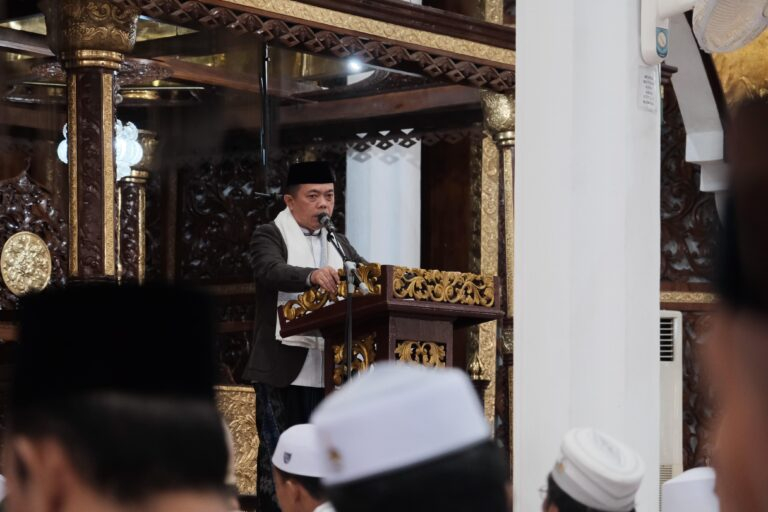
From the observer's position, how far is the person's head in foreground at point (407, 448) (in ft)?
4.53

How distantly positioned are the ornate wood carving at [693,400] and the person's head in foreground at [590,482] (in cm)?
778

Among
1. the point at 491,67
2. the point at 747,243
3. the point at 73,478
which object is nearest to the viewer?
the point at 747,243

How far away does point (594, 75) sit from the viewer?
5863mm

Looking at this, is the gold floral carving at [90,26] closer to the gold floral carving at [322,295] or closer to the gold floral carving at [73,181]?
the gold floral carving at [73,181]

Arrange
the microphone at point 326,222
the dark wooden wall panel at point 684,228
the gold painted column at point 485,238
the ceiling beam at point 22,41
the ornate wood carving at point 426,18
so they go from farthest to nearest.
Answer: the dark wooden wall panel at point 684,228, the gold painted column at point 485,238, the ceiling beam at point 22,41, the ornate wood carving at point 426,18, the microphone at point 326,222

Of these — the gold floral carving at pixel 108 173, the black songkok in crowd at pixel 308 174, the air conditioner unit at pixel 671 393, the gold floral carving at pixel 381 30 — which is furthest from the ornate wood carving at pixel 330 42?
the air conditioner unit at pixel 671 393

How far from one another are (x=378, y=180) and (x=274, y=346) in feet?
14.5

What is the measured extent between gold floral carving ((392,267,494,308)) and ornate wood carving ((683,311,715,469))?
437cm

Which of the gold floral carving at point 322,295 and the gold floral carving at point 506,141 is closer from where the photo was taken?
the gold floral carving at point 322,295

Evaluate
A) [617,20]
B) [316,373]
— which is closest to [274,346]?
[316,373]

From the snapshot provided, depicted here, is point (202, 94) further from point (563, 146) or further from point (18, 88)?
point (563, 146)

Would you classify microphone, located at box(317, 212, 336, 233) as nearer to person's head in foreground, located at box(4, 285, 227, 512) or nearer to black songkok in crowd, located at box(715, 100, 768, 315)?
person's head in foreground, located at box(4, 285, 227, 512)

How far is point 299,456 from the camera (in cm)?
360

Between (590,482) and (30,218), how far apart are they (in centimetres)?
648
